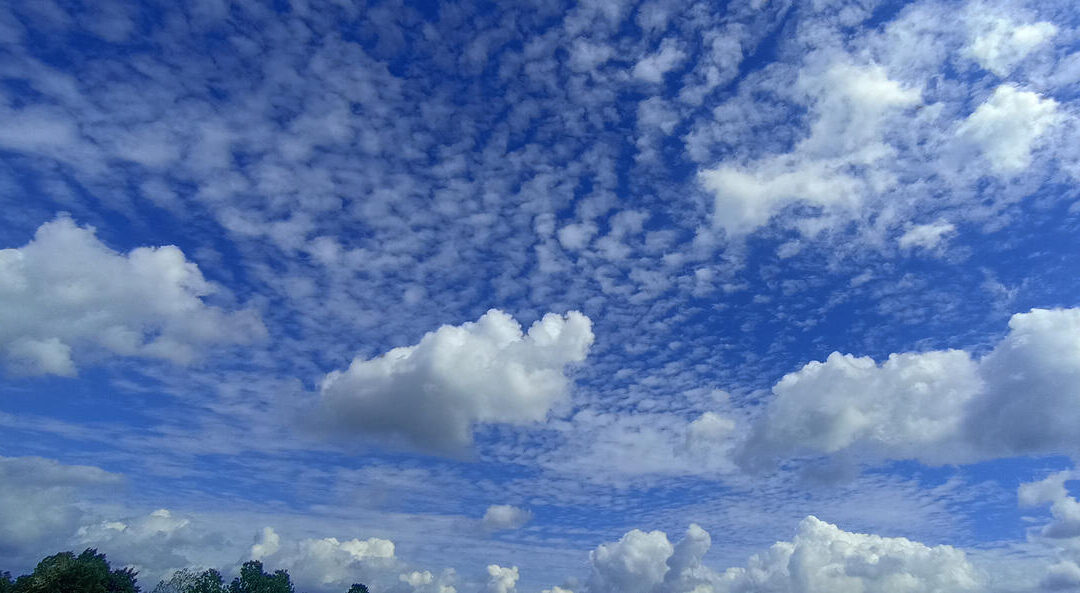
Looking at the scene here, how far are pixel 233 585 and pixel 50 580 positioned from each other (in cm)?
6922

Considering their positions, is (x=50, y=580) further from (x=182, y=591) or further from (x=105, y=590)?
(x=182, y=591)

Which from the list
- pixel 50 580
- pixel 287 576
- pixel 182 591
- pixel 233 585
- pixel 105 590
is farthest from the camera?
pixel 287 576

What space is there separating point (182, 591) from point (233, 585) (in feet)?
46.1

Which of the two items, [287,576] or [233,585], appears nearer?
[233,585]

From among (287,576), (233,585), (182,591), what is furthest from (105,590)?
(287,576)

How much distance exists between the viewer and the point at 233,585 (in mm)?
171000

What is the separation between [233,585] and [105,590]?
57.0 metres

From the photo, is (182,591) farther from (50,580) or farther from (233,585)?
(50,580)

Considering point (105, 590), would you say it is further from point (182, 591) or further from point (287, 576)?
point (287, 576)

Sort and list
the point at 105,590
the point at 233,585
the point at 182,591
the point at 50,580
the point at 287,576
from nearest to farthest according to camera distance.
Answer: the point at 50,580 → the point at 105,590 → the point at 182,591 → the point at 233,585 → the point at 287,576

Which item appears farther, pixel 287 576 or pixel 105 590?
pixel 287 576

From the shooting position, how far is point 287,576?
188 meters

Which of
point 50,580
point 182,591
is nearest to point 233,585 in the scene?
point 182,591

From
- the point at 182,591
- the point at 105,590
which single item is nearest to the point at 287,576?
the point at 182,591
